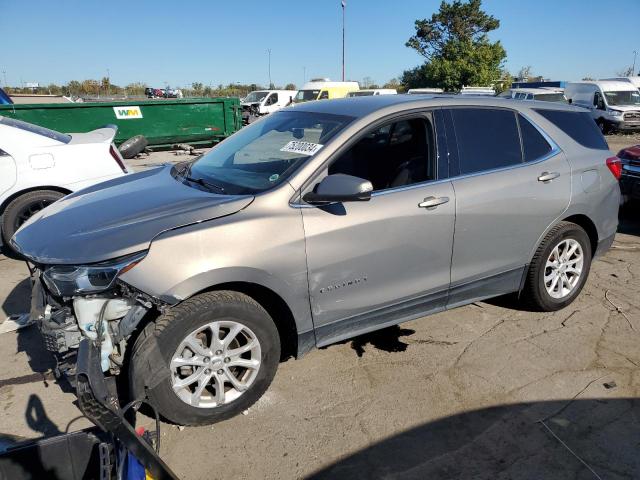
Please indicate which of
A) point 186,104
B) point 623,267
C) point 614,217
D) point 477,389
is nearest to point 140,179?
point 477,389

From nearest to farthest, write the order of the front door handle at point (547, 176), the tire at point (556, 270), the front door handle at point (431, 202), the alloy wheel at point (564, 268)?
the front door handle at point (431, 202) < the front door handle at point (547, 176) < the tire at point (556, 270) < the alloy wheel at point (564, 268)

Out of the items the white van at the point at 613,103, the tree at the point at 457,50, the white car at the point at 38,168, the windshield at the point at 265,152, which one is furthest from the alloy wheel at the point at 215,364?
the tree at the point at 457,50

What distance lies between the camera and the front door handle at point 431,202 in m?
3.28

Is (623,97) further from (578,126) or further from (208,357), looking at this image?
(208,357)

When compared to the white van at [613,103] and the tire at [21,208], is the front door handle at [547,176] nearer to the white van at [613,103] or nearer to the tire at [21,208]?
the tire at [21,208]

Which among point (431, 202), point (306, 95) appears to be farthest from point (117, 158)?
point (306, 95)

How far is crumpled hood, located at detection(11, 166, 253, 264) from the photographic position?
2602mm

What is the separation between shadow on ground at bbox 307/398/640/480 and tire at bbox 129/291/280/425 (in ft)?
2.20

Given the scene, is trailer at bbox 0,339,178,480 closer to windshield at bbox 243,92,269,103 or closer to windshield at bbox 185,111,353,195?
windshield at bbox 185,111,353,195

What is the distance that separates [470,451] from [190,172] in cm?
257

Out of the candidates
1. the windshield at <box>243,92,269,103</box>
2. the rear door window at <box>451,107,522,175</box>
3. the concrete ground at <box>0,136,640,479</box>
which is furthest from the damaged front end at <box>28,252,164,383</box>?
A: the windshield at <box>243,92,269,103</box>

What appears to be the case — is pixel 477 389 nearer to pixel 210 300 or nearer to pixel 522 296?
pixel 522 296

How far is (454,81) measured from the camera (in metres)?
41.1

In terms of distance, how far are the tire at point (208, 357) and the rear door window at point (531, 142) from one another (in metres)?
2.42
